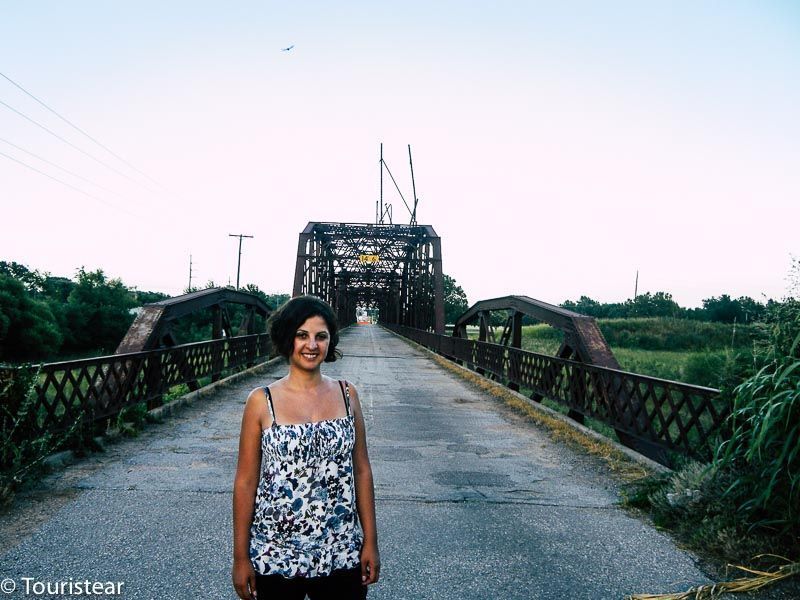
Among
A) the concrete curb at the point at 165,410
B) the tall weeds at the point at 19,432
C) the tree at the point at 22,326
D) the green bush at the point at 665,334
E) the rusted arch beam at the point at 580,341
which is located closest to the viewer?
the tall weeds at the point at 19,432

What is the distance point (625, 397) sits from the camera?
6508 mm

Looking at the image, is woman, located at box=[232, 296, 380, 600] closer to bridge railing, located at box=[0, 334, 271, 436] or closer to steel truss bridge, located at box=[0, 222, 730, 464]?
steel truss bridge, located at box=[0, 222, 730, 464]

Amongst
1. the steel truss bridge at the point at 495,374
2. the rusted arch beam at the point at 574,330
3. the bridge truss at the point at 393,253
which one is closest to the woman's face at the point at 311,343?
the steel truss bridge at the point at 495,374

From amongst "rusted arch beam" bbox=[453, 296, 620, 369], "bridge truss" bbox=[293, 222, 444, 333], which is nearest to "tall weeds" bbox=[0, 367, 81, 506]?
"rusted arch beam" bbox=[453, 296, 620, 369]

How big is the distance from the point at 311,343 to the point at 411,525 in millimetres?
2525

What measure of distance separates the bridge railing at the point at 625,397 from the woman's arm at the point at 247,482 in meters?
4.06

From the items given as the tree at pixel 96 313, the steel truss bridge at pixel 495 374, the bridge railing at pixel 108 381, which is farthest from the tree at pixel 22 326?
the bridge railing at pixel 108 381

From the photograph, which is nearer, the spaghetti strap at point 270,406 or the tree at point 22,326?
the spaghetti strap at point 270,406

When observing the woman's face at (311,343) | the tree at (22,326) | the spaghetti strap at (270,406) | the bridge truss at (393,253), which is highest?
the bridge truss at (393,253)

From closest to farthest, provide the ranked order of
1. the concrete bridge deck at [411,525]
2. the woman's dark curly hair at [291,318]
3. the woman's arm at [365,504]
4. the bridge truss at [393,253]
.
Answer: the woman's arm at [365,504]
the woman's dark curly hair at [291,318]
the concrete bridge deck at [411,525]
the bridge truss at [393,253]

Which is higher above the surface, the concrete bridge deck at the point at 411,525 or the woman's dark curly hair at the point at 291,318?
the woman's dark curly hair at the point at 291,318

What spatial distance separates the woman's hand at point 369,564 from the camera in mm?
1935

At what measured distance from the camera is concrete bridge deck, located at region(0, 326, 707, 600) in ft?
A: 10.4

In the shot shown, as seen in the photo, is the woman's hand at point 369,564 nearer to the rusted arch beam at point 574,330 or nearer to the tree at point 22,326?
the rusted arch beam at point 574,330
